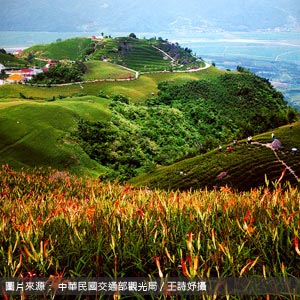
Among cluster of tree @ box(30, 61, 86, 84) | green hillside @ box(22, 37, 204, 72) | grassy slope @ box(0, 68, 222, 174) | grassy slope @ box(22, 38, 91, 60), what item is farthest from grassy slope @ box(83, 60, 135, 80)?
grassy slope @ box(22, 38, 91, 60)

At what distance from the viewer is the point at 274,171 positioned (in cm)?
3569

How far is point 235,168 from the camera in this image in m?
37.1

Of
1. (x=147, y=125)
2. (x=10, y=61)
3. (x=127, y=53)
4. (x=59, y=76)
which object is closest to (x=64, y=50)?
(x=127, y=53)

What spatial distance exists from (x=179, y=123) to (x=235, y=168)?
44.8 meters

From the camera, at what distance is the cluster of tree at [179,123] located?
54281 millimetres

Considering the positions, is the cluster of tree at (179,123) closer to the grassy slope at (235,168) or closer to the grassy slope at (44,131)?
the grassy slope at (44,131)

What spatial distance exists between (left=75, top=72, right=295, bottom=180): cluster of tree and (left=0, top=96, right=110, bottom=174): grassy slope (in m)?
2.87

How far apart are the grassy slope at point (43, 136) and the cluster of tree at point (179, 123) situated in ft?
9.41

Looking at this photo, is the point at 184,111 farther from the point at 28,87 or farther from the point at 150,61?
the point at 150,61

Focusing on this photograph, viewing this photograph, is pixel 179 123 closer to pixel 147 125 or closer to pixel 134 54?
pixel 147 125

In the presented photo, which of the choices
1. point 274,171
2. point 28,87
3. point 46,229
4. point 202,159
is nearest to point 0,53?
point 28,87

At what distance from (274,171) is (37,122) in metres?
37.7

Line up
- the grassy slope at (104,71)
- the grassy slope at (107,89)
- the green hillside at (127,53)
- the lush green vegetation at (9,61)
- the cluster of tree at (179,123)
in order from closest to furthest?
the cluster of tree at (179,123), the grassy slope at (107,89), the grassy slope at (104,71), the lush green vegetation at (9,61), the green hillside at (127,53)

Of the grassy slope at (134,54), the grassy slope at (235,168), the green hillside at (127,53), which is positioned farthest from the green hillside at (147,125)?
the green hillside at (127,53)
